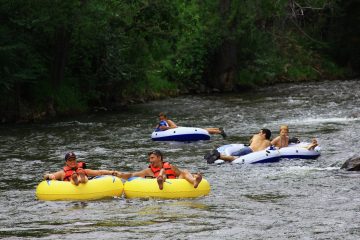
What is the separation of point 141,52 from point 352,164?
1552 centimetres

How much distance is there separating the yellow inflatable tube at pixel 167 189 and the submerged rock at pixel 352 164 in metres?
3.59

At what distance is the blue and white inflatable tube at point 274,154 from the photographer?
17703 mm

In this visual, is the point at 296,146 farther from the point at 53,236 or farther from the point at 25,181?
the point at 53,236

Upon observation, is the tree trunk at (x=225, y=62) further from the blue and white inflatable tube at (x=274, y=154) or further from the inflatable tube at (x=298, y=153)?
the inflatable tube at (x=298, y=153)

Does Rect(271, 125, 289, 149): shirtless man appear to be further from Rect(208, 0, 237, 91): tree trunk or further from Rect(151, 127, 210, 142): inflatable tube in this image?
Rect(208, 0, 237, 91): tree trunk

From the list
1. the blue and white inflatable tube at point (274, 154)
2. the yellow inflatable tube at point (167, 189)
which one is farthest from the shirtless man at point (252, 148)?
the yellow inflatable tube at point (167, 189)

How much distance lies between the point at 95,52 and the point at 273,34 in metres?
17.3

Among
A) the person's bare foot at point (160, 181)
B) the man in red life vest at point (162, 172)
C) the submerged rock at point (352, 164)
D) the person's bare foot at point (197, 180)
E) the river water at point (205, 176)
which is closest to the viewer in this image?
the river water at point (205, 176)

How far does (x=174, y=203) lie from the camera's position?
1354 centimetres

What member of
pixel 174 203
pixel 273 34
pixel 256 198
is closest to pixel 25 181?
pixel 174 203

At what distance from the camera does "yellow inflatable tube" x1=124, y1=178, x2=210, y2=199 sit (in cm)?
1388

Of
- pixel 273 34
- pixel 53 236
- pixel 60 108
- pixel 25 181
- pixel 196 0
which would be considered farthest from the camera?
pixel 273 34

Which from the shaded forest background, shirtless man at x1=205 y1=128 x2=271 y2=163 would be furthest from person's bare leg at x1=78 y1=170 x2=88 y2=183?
the shaded forest background

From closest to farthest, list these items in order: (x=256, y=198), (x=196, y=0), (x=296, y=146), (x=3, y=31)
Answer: (x=256, y=198) → (x=296, y=146) → (x=3, y=31) → (x=196, y=0)
